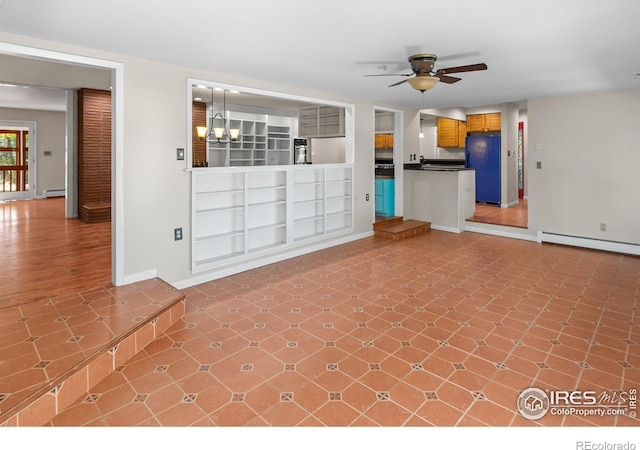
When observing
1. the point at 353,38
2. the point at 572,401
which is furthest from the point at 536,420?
the point at 353,38

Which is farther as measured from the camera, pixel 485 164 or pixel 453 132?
pixel 453 132

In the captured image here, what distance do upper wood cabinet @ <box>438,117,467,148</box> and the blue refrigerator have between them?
479mm

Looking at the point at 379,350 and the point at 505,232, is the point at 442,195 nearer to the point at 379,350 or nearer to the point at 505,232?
the point at 505,232

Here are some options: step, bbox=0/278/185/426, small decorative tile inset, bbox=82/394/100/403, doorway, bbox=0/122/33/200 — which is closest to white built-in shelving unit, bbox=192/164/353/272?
step, bbox=0/278/185/426

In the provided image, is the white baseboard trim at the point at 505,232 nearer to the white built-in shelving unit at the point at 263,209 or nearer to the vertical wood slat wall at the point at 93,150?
the white built-in shelving unit at the point at 263,209

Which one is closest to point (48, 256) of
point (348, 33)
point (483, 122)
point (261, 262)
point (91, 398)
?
point (261, 262)

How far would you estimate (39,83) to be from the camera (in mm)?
6684

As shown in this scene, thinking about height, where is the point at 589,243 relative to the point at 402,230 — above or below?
below

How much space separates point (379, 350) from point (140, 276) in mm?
2579

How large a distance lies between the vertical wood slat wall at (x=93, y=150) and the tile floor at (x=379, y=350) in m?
4.68

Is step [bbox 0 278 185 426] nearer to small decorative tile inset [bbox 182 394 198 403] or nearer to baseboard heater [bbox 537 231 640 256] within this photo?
small decorative tile inset [bbox 182 394 198 403]

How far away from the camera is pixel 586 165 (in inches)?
240

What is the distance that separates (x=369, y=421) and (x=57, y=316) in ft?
8.43
